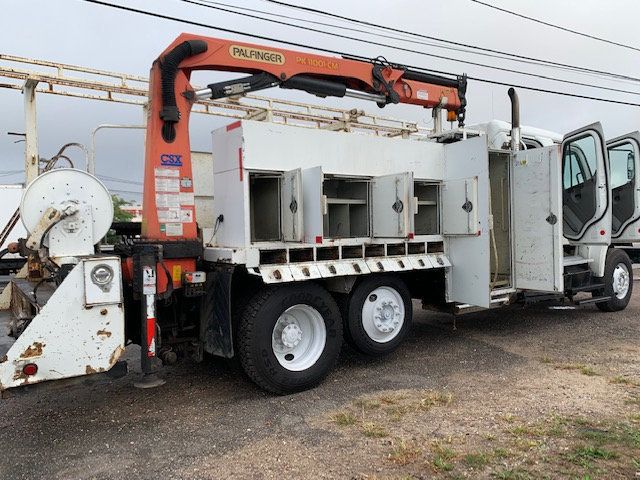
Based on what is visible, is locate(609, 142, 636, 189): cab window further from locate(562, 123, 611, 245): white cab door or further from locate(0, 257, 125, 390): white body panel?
locate(0, 257, 125, 390): white body panel

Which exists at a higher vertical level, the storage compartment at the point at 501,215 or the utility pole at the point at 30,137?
the utility pole at the point at 30,137

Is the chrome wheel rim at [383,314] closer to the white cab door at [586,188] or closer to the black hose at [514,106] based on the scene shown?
the black hose at [514,106]

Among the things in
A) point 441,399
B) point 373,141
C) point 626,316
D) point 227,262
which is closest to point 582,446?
point 441,399

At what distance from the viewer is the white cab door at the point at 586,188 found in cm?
747

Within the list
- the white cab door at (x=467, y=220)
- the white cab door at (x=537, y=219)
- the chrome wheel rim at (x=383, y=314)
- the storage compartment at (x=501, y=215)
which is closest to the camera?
the chrome wheel rim at (x=383, y=314)

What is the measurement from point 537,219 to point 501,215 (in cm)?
69

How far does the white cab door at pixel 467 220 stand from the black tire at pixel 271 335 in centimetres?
188

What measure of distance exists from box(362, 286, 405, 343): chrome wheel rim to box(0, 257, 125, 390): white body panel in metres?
2.56

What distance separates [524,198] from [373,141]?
87.0 inches

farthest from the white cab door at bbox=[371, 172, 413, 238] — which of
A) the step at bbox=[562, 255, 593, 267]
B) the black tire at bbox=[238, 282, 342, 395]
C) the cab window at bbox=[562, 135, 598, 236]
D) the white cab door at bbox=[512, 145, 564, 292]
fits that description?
the cab window at bbox=[562, 135, 598, 236]

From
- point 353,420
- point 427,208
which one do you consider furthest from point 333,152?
point 353,420

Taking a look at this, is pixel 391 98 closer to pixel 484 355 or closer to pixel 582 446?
pixel 484 355

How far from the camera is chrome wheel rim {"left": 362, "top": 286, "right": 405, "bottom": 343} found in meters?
5.52

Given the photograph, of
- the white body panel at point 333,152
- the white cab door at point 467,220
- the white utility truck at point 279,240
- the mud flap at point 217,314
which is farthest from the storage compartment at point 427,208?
the mud flap at point 217,314
